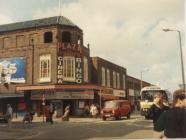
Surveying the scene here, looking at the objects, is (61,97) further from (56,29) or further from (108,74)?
(108,74)

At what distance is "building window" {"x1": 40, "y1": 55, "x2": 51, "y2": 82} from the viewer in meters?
47.1

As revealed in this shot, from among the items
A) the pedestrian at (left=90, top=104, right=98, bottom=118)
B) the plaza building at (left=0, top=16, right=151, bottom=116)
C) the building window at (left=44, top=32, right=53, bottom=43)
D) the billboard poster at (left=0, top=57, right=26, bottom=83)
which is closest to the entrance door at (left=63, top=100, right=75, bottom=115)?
the plaza building at (left=0, top=16, right=151, bottom=116)

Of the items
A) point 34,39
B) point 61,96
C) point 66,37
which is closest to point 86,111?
point 61,96

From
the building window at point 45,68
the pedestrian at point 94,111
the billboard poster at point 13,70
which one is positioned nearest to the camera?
the pedestrian at point 94,111

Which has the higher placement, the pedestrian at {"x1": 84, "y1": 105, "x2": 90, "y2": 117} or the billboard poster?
the billboard poster

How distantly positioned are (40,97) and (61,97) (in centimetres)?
228

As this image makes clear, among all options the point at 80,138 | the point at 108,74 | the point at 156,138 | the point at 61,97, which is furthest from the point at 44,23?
the point at 156,138

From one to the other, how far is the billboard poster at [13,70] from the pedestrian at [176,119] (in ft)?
136

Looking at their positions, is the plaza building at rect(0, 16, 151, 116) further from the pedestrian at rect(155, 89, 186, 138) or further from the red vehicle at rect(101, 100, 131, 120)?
the pedestrian at rect(155, 89, 186, 138)

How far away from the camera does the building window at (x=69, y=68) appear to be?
47000 millimetres

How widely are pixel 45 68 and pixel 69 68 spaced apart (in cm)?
252

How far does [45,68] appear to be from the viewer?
1869 inches

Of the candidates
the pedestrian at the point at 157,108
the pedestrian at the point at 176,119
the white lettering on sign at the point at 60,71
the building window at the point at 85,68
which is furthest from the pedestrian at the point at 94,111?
the pedestrian at the point at 176,119

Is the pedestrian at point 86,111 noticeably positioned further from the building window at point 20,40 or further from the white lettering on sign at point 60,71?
the building window at point 20,40
